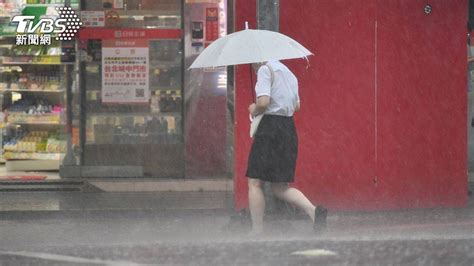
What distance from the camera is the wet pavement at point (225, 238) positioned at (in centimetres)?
699

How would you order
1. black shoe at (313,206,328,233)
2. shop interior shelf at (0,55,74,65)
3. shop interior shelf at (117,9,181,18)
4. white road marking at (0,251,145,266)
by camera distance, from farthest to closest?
shop interior shelf at (0,55,74,65)
shop interior shelf at (117,9,181,18)
black shoe at (313,206,328,233)
white road marking at (0,251,145,266)

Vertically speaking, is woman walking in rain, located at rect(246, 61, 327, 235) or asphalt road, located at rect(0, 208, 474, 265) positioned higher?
woman walking in rain, located at rect(246, 61, 327, 235)

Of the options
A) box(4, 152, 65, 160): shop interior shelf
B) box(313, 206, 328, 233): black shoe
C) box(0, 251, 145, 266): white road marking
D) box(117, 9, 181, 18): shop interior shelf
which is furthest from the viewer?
box(4, 152, 65, 160): shop interior shelf

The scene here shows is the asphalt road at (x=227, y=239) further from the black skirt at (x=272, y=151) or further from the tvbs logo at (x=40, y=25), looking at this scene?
the tvbs logo at (x=40, y=25)

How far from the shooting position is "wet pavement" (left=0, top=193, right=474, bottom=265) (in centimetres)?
699

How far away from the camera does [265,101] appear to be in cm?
841

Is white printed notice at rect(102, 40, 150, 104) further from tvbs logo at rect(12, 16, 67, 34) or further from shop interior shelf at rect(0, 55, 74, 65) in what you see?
shop interior shelf at rect(0, 55, 74, 65)

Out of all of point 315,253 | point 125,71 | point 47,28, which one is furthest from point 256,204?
point 47,28

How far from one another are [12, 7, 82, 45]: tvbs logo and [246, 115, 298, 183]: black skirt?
432 cm

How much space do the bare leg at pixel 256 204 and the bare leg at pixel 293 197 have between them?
15 centimetres

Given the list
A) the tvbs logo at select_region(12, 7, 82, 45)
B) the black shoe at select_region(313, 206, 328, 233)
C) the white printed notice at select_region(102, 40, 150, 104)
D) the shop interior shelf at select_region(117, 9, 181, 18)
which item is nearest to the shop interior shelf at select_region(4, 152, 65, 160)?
the white printed notice at select_region(102, 40, 150, 104)

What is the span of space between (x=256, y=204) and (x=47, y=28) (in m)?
4.85

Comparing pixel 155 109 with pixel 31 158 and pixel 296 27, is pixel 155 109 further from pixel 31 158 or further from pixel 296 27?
pixel 296 27

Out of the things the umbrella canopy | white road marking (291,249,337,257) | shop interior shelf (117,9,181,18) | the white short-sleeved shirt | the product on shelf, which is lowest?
white road marking (291,249,337,257)
